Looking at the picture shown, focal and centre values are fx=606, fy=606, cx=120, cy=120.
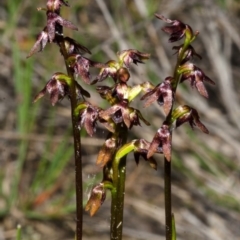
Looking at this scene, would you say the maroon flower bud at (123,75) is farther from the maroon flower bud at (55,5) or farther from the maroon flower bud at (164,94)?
the maroon flower bud at (55,5)

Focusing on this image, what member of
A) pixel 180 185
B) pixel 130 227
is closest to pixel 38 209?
pixel 130 227

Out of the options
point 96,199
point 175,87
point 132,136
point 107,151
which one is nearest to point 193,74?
point 175,87

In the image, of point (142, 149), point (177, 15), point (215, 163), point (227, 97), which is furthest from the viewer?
point (177, 15)

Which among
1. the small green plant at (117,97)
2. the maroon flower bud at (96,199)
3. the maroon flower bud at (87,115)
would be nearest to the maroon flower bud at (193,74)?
the small green plant at (117,97)

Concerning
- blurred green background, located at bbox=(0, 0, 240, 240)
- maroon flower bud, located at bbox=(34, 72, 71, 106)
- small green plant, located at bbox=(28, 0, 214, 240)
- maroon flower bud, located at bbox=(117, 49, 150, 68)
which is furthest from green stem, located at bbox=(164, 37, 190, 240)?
blurred green background, located at bbox=(0, 0, 240, 240)

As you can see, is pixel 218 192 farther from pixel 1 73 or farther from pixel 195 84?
pixel 195 84

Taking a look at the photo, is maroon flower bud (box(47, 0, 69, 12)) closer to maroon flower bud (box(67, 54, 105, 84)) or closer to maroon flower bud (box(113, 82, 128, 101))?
maroon flower bud (box(67, 54, 105, 84))
